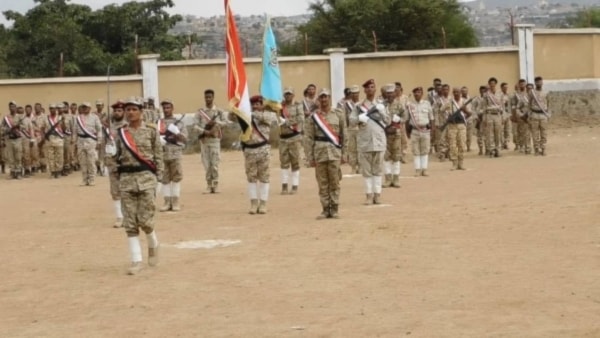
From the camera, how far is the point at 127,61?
44.4 m

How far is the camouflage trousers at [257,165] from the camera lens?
18688 mm

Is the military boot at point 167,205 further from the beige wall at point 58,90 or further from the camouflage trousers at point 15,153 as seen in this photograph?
the beige wall at point 58,90

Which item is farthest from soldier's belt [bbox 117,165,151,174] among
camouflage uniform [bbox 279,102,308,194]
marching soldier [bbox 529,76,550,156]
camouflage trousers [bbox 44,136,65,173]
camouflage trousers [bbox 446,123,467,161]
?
camouflage trousers [bbox 44,136,65,173]

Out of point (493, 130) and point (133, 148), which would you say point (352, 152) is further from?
point (133, 148)

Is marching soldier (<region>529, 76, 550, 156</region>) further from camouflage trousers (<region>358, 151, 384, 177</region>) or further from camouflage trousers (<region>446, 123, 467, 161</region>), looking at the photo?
camouflage trousers (<region>358, 151, 384, 177</region>)

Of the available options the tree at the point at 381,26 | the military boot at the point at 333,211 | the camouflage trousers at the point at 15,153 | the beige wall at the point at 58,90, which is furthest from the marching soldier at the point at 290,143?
the tree at the point at 381,26

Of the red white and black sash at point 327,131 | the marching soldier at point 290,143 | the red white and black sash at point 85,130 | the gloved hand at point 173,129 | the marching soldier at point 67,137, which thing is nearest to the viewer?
the red white and black sash at point 327,131

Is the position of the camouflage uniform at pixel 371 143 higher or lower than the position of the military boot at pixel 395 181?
higher

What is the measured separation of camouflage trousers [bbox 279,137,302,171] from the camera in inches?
864

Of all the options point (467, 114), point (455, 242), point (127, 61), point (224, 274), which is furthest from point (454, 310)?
point (127, 61)

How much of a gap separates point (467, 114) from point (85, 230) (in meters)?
11.2

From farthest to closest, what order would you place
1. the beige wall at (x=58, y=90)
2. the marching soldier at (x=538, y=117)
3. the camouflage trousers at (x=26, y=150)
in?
the beige wall at (x=58, y=90) < the camouflage trousers at (x=26, y=150) < the marching soldier at (x=538, y=117)

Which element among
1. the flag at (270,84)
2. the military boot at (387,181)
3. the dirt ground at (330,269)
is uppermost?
the flag at (270,84)

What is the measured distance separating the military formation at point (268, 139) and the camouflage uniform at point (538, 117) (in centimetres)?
2
